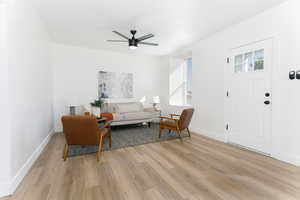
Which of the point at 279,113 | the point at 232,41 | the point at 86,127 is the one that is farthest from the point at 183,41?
the point at 86,127

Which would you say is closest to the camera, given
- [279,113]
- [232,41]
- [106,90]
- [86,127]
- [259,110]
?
[86,127]

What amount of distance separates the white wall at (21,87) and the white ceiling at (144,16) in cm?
56

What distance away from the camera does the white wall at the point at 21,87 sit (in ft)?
5.44

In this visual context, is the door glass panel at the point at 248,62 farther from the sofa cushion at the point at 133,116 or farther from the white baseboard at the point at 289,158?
the sofa cushion at the point at 133,116

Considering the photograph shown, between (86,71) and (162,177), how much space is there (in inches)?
169

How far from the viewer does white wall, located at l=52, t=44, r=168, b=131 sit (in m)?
4.44

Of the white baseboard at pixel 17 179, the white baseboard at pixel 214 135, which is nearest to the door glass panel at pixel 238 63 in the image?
the white baseboard at pixel 214 135

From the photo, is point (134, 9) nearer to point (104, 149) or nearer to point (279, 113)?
point (104, 149)

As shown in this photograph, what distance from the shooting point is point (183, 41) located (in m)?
4.23

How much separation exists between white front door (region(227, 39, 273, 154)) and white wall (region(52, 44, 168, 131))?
9.42ft

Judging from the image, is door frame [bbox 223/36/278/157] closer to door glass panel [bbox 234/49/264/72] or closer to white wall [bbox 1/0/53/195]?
door glass panel [bbox 234/49/264/72]

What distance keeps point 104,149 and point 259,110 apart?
3.29 metres

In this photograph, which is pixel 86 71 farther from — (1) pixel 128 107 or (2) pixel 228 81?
(2) pixel 228 81

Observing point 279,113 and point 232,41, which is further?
point 232,41
